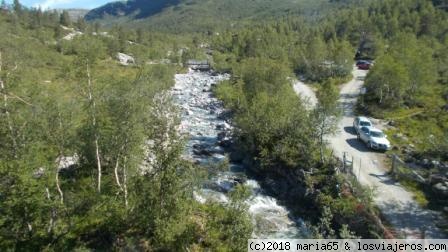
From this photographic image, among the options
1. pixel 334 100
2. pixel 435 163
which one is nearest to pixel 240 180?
pixel 334 100

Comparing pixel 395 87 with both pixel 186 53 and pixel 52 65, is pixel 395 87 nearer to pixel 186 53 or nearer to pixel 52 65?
pixel 52 65

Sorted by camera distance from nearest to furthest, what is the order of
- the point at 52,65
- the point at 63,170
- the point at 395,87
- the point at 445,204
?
the point at 445,204 < the point at 63,170 < the point at 395,87 < the point at 52,65

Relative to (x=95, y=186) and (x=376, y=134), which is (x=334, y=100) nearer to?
(x=376, y=134)

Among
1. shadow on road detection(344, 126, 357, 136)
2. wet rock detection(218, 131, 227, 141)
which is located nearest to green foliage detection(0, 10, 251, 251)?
wet rock detection(218, 131, 227, 141)

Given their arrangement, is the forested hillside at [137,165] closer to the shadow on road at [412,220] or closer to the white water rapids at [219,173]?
the shadow on road at [412,220]

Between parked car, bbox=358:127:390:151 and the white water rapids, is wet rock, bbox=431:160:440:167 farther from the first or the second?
the white water rapids

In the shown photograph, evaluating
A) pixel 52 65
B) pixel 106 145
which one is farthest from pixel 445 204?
pixel 52 65
